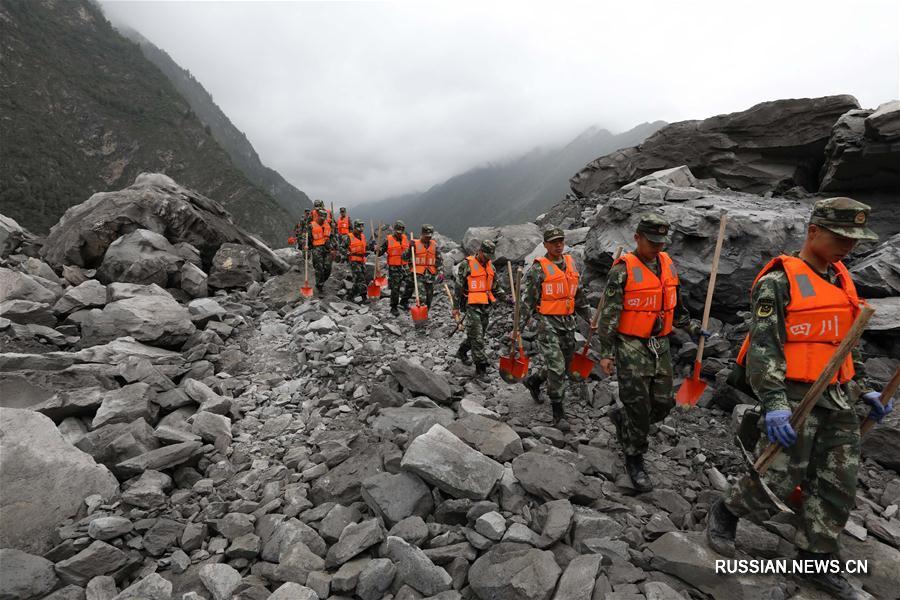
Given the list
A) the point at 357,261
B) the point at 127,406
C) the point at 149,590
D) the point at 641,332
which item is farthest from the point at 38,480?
the point at 357,261

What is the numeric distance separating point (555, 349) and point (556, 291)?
0.83 meters

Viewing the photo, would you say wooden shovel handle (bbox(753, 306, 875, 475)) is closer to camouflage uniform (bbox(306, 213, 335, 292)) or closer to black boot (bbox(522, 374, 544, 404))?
black boot (bbox(522, 374, 544, 404))

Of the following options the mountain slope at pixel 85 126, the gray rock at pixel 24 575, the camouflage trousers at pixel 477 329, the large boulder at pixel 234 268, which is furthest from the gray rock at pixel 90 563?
the mountain slope at pixel 85 126

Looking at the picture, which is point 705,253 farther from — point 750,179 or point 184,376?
point 184,376

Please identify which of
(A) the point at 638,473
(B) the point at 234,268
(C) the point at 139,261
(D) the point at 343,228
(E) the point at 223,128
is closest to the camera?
(A) the point at 638,473

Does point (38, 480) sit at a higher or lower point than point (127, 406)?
lower

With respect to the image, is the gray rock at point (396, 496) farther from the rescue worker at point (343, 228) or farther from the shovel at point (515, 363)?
the rescue worker at point (343, 228)

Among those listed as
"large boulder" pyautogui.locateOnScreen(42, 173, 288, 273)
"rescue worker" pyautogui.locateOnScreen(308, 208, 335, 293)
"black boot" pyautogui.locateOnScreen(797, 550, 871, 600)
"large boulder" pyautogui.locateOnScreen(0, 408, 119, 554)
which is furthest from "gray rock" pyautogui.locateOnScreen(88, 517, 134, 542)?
"large boulder" pyautogui.locateOnScreen(42, 173, 288, 273)

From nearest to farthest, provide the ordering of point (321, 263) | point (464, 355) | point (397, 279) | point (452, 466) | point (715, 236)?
1. point (452, 466)
2. point (715, 236)
3. point (464, 355)
4. point (397, 279)
5. point (321, 263)

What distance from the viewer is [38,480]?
13.0 ft

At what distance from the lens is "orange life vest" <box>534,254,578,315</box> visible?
5.82m

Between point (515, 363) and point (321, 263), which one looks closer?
point (515, 363)

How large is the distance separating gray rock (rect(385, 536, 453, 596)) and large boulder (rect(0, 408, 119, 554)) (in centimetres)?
314

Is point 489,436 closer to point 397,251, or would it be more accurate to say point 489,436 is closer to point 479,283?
point 479,283
